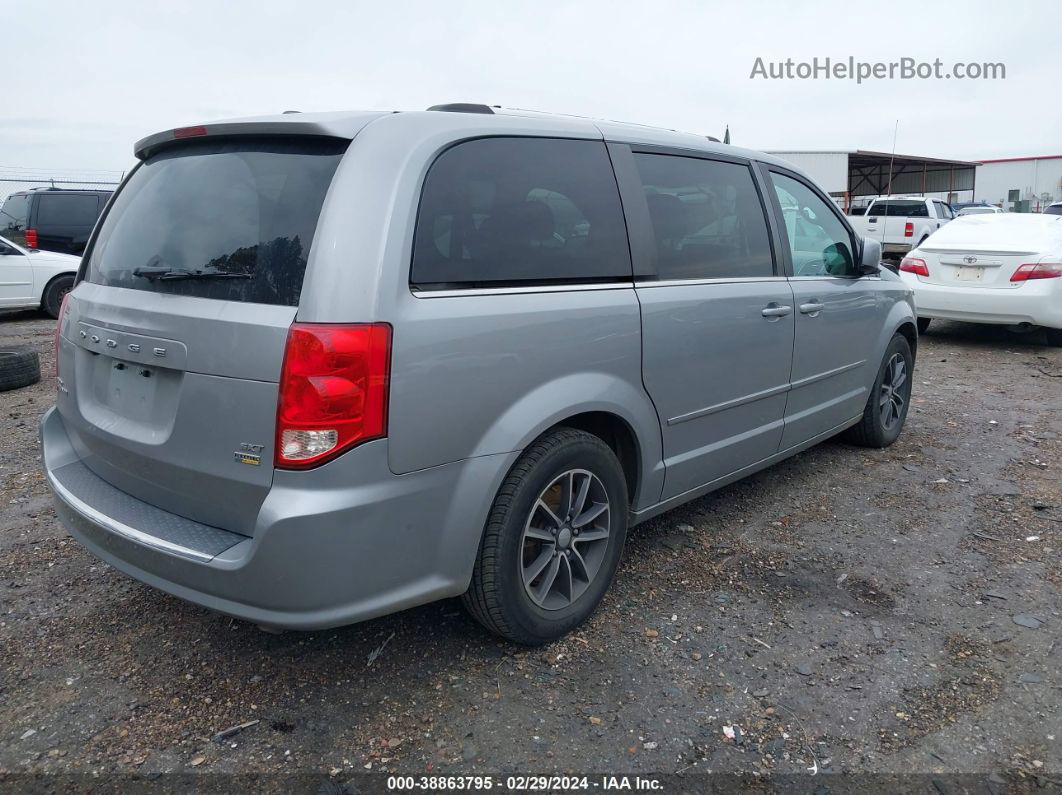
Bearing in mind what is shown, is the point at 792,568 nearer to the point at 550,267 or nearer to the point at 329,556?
the point at 550,267

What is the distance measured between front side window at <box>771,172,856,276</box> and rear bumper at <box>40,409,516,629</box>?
2306 millimetres

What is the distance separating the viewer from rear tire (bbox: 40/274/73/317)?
433 inches

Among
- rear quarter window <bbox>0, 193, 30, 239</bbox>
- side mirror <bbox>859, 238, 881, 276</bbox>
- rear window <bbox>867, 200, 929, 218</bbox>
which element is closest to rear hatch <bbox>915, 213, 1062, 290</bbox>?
side mirror <bbox>859, 238, 881, 276</bbox>

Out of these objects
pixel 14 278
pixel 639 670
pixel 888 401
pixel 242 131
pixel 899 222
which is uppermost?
pixel 899 222

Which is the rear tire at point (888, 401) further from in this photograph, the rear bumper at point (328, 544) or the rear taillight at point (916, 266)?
the rear taillight at point (916, 266)

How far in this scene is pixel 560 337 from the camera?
2691mm

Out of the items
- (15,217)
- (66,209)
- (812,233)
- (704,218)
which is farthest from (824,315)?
(15,217)

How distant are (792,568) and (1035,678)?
3.32ft

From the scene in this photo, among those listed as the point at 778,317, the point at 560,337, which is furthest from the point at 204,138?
the point at 778,317

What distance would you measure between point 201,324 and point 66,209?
12.8 meters

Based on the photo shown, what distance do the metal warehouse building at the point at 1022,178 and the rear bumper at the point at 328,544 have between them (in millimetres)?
58750

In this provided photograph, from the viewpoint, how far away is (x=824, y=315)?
13.7 feet

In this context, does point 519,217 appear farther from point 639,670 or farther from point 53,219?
point 53,219

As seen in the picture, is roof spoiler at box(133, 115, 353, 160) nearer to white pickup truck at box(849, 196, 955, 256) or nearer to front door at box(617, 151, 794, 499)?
front door at box(617, 151, 794, 499)
